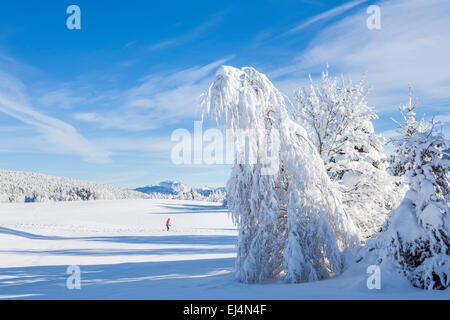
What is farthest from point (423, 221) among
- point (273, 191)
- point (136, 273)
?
point (136, 273)

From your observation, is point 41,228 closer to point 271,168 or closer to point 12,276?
point 12,276

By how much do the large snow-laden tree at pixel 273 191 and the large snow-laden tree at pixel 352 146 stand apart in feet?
6.83

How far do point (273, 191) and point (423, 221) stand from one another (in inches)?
150

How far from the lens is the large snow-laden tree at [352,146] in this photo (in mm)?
10953

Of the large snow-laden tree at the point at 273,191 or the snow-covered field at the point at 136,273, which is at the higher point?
the large snow-laden tree at the point at 273,191

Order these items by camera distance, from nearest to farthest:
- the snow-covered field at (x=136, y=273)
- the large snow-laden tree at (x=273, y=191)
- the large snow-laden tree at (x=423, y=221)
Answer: the large snow-laden tree at (x=423, y=221)
the snow-covered field at (x=136, y=273)
the large snow-laden tree at (x=273, y=191)

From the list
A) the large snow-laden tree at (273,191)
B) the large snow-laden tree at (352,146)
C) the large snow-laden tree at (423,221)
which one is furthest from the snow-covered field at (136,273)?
the large snow-laden tree at (352,146)

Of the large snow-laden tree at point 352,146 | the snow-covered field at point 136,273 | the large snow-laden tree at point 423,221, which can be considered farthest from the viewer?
the large snow-laden tree at point 352,146

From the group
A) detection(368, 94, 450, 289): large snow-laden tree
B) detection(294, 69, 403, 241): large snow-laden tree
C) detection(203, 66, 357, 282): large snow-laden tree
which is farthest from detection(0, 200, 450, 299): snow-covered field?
detection(294, 69, 403, 241): large snow-laden tree

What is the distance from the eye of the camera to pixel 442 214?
6281 mm

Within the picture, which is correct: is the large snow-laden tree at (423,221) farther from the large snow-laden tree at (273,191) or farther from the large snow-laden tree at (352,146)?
the large snow-laden tree at (352,146)

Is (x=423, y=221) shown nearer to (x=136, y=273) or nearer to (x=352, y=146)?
(x=352, y=146)
